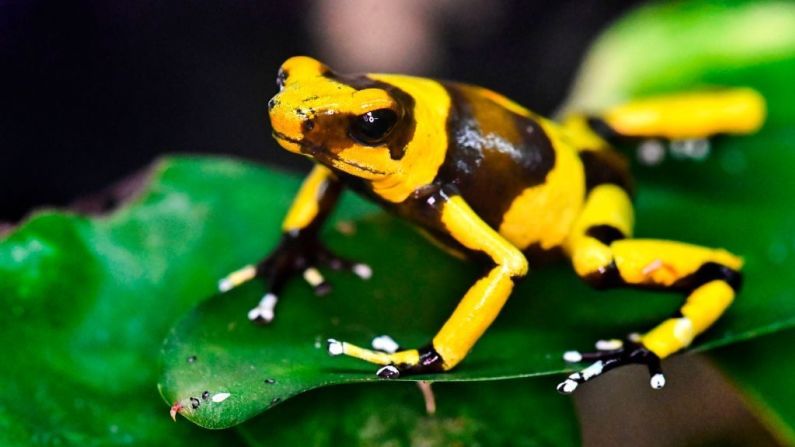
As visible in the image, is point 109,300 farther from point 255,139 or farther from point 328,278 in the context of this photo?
point 255,139

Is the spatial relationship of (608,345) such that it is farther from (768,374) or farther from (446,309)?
(768,374)

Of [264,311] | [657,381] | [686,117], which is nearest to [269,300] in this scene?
[264,311]

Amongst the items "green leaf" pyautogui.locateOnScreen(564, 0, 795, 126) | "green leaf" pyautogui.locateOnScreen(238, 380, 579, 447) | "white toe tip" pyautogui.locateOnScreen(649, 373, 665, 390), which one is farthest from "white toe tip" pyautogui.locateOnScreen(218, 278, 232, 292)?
"green leaf" pyautogui.locateOnScreen(564, 0, 795, 126)

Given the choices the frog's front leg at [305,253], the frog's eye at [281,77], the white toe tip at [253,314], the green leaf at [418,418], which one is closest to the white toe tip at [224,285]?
the frog's front leg at [305,253]

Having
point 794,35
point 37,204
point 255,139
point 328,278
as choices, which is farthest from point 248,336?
point 794,35

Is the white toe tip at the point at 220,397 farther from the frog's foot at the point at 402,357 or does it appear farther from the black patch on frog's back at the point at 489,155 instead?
the black patch on frog's back at the point at 489,155

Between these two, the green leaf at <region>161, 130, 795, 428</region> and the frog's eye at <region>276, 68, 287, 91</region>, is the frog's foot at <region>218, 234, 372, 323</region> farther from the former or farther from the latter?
the frog's eye at <region>276, 68, 287, 91</region>
